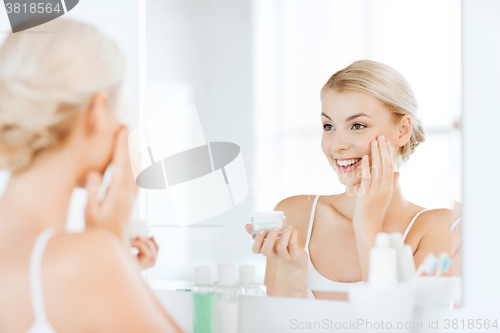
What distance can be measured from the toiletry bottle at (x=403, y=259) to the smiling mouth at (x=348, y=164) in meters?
0.15

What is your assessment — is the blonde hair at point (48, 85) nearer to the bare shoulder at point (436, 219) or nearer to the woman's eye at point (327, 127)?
the woman's eye at point (327, 127)

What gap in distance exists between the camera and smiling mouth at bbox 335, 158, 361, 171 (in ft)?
3.02

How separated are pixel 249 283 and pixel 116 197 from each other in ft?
1.20

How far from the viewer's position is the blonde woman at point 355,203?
88cm

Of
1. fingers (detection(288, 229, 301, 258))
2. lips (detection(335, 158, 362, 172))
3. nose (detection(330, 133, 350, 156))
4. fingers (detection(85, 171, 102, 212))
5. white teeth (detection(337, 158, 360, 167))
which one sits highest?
nose (detection(330, 133, 350, 156))

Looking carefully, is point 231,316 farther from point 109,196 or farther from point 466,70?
point 466,70

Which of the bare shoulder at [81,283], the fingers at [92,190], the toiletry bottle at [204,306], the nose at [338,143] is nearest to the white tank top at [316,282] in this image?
the nose at [338,143]

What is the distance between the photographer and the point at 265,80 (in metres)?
0.99

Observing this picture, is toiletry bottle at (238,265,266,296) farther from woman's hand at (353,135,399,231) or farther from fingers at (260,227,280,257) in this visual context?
woman's hand at (353,135,399,231)

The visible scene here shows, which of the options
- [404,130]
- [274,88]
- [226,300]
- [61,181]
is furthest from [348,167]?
[61,181]

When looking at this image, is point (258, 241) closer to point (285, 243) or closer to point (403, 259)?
point (285, 243)

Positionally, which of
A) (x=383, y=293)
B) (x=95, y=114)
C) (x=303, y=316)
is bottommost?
(x=303, y=316)

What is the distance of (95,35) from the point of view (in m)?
1.11

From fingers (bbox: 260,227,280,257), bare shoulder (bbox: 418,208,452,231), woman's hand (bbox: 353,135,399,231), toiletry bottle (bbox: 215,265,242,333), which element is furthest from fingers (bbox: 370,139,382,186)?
toiletry bottle (bbox: 215,265,242,333)
